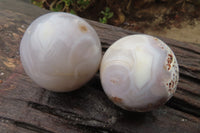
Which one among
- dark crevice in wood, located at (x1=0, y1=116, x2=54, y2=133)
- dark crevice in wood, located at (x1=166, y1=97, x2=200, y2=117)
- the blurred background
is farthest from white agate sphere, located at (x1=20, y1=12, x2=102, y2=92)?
the blurred background

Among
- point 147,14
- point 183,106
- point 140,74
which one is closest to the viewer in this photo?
point 140,74

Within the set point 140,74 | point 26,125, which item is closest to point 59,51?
point 140,74

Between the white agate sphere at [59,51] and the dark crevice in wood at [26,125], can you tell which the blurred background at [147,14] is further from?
the dark crevice in wood at [26,125]

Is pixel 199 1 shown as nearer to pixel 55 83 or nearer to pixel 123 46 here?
pixel 123 46

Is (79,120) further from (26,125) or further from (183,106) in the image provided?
(183,106)

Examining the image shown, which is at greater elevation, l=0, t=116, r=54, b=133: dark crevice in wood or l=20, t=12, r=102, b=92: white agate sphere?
l=20, t=12, r=102, b=92: white agate sphere

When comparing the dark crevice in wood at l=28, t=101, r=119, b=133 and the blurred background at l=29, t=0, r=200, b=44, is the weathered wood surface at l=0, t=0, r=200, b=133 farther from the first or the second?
the blurred background at l=29, t=0, r=200, b=44
